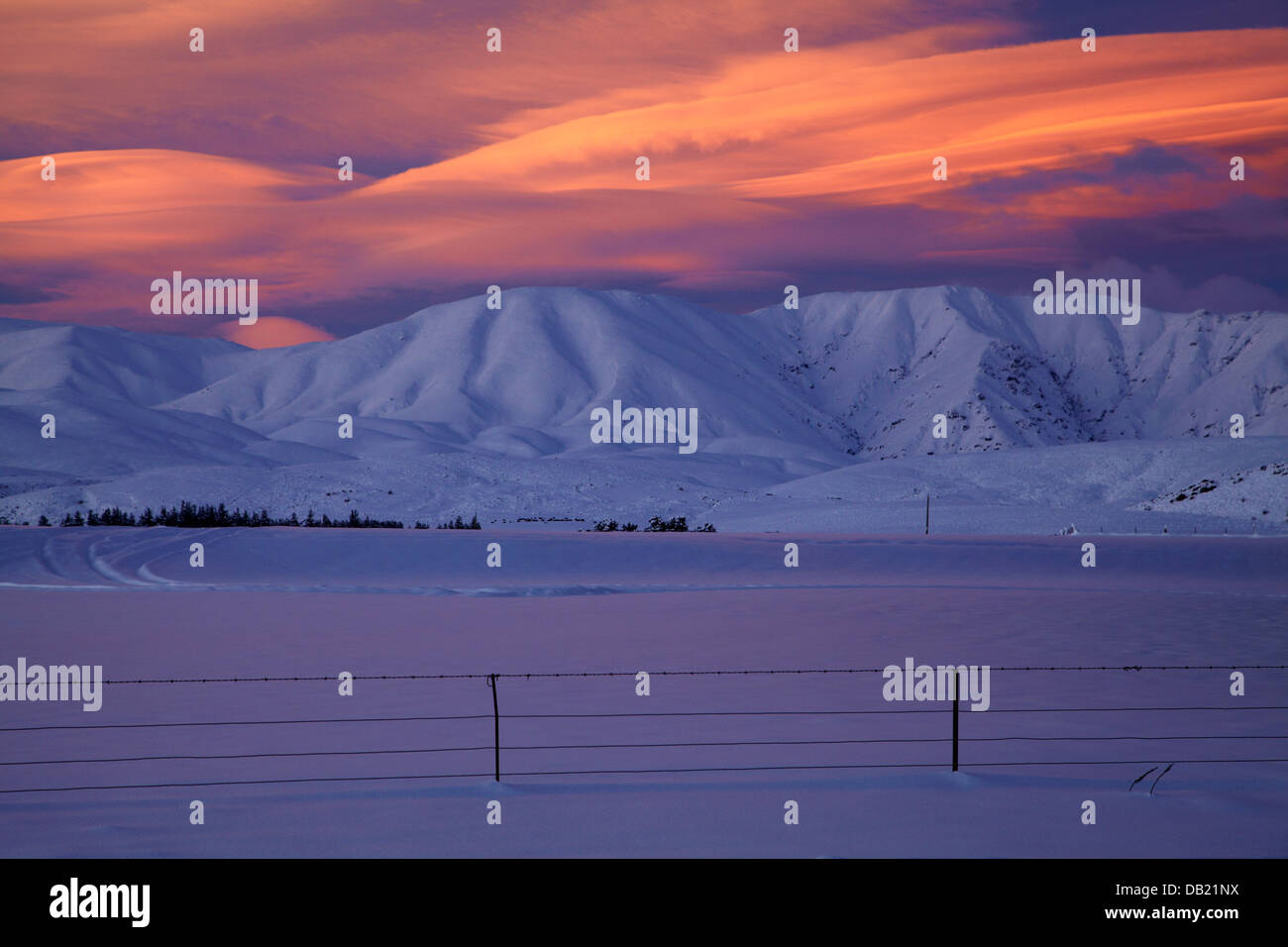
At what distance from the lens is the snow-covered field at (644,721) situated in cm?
930

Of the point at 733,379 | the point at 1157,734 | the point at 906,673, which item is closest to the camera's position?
the point at 1157,734

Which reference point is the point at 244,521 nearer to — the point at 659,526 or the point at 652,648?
the point at 659,526

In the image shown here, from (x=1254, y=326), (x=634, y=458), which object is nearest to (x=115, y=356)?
(x=634, y=458)

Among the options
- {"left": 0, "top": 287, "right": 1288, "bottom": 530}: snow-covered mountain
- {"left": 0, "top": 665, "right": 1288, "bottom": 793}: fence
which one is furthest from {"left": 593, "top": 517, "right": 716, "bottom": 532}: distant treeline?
{"left": 0, "top": 665, "right": 1288, "bottom": 793}: fence

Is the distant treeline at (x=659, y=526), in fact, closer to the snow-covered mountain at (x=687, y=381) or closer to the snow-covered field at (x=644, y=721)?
the snow-covered field at (x=644, y=721)

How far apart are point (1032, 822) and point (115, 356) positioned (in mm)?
181785

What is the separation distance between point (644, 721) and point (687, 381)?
132806 millimetres

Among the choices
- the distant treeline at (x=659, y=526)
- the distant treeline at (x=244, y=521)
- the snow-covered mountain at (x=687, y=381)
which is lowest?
the distant treeline at (x=659, y=526)

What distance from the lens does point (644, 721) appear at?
1410cm

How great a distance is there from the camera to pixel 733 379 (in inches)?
6088

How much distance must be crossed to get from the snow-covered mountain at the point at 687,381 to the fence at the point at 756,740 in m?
74.7

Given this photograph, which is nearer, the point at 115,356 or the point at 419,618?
the point at 419,618

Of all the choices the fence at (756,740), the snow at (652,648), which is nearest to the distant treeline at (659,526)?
the snow at (652,648)

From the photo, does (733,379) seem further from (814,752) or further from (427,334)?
(814,752)
